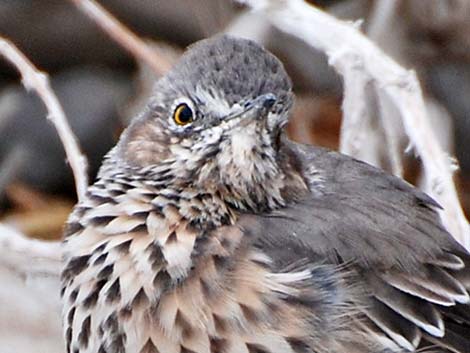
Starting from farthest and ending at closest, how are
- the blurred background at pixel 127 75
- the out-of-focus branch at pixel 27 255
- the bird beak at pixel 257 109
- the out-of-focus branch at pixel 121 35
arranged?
the blurred background at pixel 127 75 → the out-of-focus branch at pixel 121 35 → the out-of-focus branch at pixel 27 255 → the bird beak at pixel 257 109

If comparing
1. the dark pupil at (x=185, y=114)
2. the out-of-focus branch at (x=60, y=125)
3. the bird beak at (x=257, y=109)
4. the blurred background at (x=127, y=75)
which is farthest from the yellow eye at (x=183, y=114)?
the blurred background at (x=127, y=75)

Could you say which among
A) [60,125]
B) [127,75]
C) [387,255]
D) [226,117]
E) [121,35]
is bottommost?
[387,255]

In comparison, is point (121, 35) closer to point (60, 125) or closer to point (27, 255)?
point (60, 125)

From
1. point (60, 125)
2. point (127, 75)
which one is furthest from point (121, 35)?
point (127, 75)

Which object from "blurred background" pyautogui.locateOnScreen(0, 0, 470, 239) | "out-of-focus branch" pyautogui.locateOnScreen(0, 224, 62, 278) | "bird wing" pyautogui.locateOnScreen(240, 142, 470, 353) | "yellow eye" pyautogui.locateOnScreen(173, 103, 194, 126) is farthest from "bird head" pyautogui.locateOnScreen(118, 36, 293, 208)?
"blurred background" pyautogui.locateOnScreen(0, 0, 470, 239)

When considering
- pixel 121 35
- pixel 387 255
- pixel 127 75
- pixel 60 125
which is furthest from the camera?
pixel 127 75

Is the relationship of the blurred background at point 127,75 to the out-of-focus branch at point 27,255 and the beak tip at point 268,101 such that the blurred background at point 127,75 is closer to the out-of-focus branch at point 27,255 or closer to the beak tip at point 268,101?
the out-of-focus branch at point 27,255
